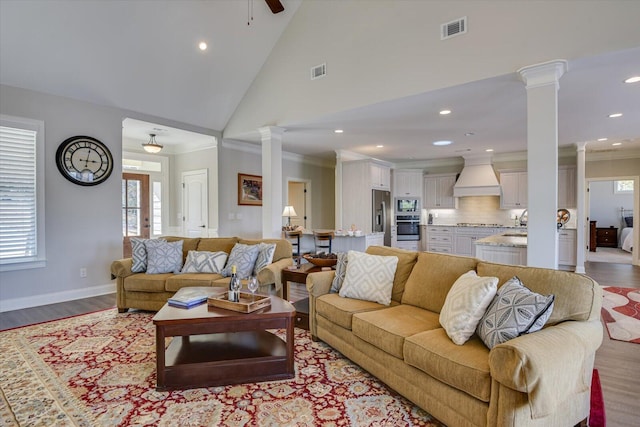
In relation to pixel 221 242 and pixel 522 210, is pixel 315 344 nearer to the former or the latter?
pixel 221 242

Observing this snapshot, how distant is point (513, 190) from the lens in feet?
26.0

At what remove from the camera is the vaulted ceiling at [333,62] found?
3105 mm

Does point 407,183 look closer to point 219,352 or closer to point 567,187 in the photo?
point 567,187

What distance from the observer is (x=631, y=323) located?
3.78 metres

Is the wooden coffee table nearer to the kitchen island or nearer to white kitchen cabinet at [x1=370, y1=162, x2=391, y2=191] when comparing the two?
the kitchen island

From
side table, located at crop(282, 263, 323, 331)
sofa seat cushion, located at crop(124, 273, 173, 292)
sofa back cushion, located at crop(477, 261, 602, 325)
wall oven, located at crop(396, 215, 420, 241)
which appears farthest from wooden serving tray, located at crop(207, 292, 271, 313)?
wall oven, located at crop(396, 215, 420, 241)

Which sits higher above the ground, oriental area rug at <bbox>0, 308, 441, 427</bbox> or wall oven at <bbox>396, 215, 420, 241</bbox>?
wall oven at <bbox>396, 215, 420, 241</bbox>

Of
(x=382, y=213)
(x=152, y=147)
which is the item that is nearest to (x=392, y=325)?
(x=152, y=147)

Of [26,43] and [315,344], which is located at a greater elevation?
[26,43]

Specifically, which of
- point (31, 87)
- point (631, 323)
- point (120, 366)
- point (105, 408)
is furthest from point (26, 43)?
point (631, 323)

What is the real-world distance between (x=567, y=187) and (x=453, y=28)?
5.77 metres

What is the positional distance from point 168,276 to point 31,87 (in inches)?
119

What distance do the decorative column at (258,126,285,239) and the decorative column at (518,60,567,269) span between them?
140 inches

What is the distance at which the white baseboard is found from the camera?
4.19 m
